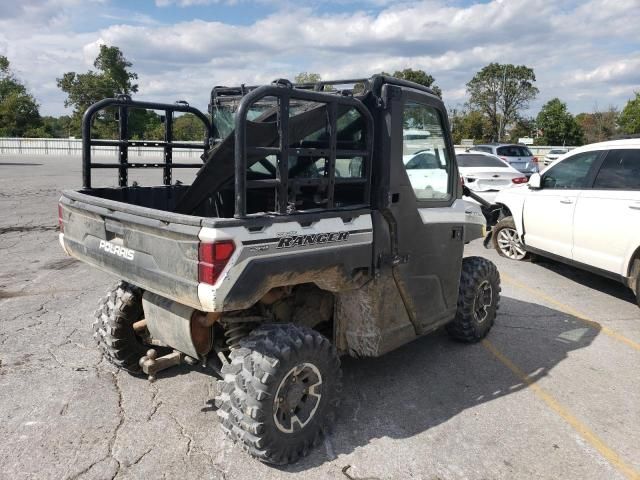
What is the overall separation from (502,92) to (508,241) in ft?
225

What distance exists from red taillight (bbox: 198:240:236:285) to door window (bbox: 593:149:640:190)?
5.40m

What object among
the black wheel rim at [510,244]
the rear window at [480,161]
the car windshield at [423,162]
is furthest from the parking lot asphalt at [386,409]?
the rear window at [480,161]

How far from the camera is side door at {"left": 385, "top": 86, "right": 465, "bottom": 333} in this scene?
369 centimetres

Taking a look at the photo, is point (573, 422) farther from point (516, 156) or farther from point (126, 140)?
point (516, 156)

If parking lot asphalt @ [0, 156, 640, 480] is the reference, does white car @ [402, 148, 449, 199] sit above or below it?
above

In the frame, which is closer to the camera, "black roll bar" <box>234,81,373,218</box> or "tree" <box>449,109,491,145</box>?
"black roll bar" <box>234,81,373,218</box>

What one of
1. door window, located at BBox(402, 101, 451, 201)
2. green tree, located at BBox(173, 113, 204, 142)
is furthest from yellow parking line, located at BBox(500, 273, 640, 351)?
green tree, located at BBox(173, 113, 204, 142)

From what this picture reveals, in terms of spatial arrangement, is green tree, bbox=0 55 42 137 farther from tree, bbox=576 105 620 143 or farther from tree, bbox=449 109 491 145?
tree, bbox=576 105 620 143

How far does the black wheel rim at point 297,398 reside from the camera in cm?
308

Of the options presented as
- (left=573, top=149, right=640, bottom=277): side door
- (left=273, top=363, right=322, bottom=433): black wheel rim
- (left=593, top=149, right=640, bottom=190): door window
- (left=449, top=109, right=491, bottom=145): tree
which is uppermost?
(left=449, top=109, right=491, bottom=145): tree

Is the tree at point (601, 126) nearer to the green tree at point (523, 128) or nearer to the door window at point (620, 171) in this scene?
the green tree at point (523, 128)

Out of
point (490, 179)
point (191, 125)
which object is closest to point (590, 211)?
point (191, 125)

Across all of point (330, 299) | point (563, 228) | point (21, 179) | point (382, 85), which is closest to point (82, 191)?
point (330, 299)

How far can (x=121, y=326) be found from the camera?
13.2 feet
